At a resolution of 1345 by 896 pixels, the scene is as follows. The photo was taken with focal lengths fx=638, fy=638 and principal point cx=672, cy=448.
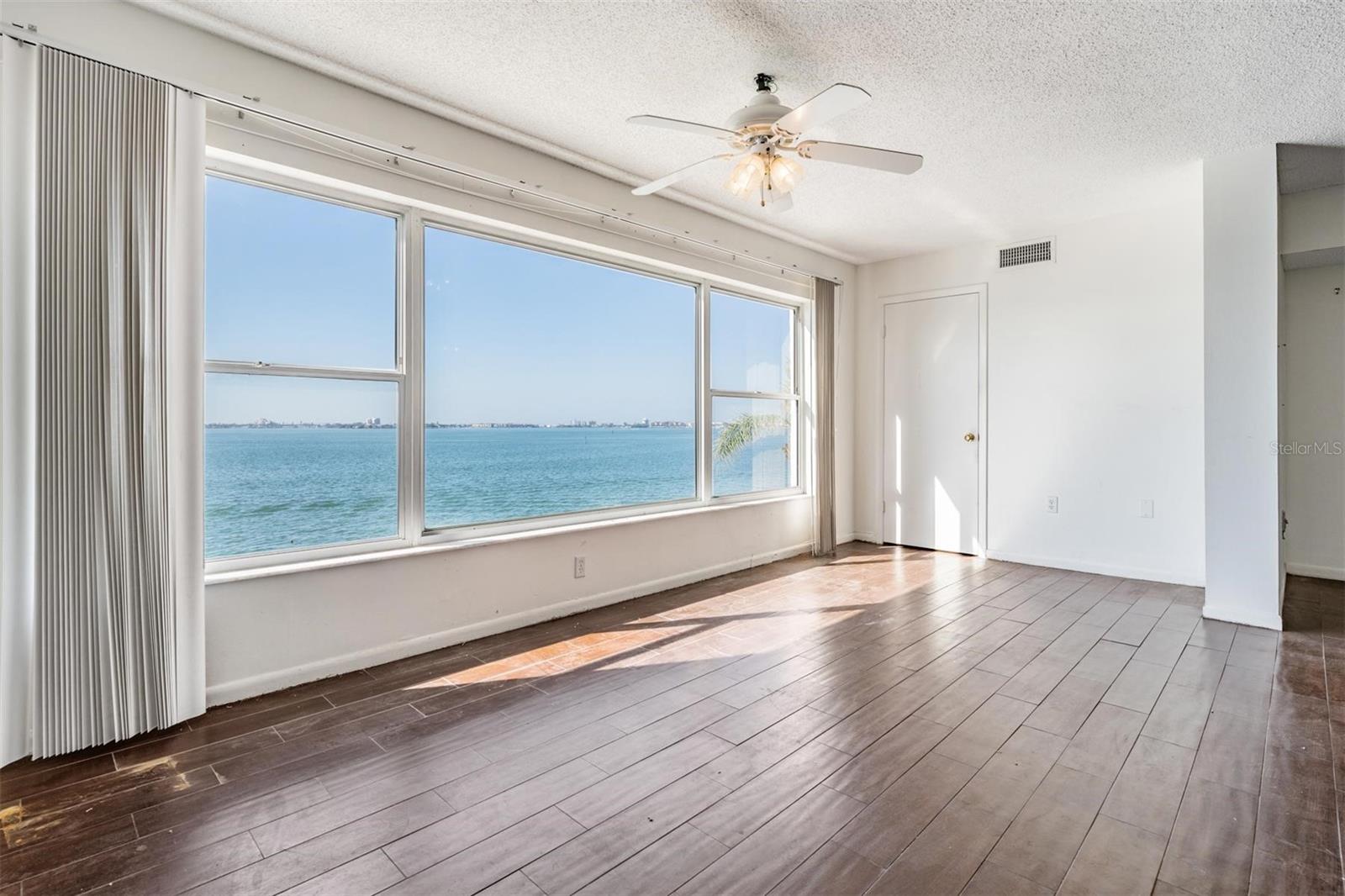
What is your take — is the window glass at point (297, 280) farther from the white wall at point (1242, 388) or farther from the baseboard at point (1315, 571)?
the baseboard at point (1315, 571)

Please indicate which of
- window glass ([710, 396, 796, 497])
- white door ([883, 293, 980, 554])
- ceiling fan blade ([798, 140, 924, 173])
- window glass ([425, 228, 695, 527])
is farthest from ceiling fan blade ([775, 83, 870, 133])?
white door ([883, 293, 980, 554])

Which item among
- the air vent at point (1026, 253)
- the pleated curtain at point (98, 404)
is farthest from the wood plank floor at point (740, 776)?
the air vent at point (1026, 253)

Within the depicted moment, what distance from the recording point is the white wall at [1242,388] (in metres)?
3.49

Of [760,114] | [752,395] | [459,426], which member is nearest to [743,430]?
→ [752,395]

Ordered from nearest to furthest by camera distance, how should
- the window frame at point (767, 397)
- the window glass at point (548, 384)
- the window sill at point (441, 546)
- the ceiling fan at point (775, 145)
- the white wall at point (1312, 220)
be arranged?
1. the ceiling fan at point (775, 145)
2. the window sill at point (441, 546)
3. the window glass at point (548, 384)
4. the white wall at point (1312, 220)
5. the window frame at point (767, 397)

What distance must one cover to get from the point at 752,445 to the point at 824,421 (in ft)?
2.50

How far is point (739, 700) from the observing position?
8.69 ft

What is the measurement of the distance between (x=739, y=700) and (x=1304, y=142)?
4262mm

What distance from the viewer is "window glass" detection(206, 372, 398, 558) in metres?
2.73

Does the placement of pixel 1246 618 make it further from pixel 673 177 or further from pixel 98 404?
pixel 98 404

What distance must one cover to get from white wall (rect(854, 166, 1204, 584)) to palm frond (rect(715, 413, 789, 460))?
1.81 m

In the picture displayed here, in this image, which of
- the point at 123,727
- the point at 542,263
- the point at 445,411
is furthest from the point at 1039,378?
the point at 123,727

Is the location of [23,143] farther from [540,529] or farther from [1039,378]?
[1039,378]

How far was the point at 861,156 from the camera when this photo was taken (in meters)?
2.62
